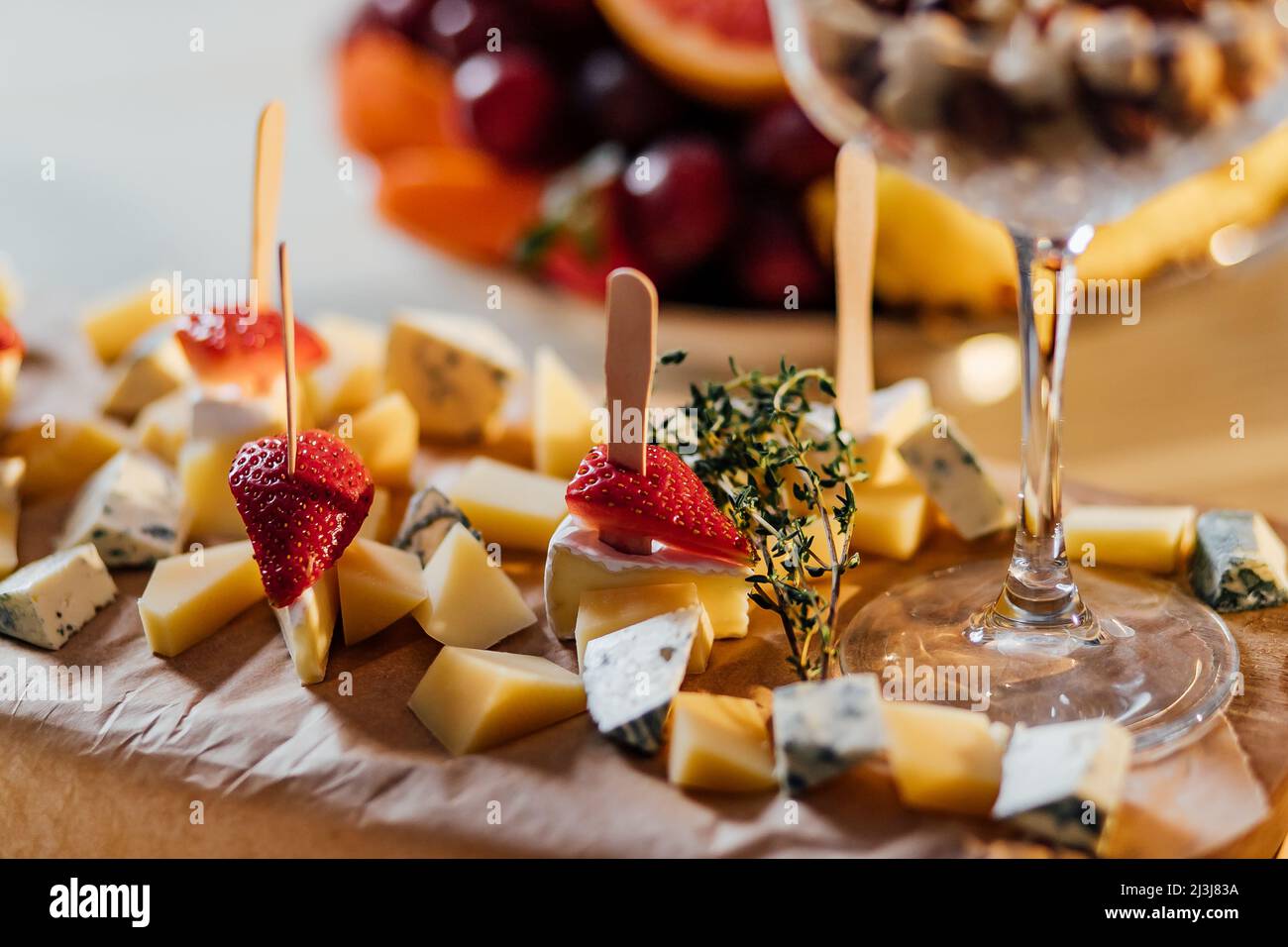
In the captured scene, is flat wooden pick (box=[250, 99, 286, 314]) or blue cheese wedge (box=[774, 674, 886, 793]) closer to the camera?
blue cheese wedge (box=[774, 674, 886, 793])

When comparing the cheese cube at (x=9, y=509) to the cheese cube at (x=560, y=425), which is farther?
the cheese cube at (x=560, y=425)

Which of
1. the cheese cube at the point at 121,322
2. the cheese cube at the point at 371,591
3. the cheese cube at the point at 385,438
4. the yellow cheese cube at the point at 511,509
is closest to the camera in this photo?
the cheese cube at the point at 371,591

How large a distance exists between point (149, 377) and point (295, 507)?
58 cm

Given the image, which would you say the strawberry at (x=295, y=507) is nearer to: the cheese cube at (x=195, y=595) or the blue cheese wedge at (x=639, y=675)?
the cheese cube at (x=195, y=595)

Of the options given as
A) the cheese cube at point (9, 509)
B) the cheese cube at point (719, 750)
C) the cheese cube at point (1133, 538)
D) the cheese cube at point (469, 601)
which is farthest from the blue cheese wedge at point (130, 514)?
the cheese cube at point (1133, 538)

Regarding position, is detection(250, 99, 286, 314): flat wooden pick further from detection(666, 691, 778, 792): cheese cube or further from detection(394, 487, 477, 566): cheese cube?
detection(666, 691, 778, 792): cheese cube

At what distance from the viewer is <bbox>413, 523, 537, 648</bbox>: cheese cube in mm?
1032

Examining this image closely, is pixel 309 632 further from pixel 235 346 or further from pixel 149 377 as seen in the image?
pixel 149 377

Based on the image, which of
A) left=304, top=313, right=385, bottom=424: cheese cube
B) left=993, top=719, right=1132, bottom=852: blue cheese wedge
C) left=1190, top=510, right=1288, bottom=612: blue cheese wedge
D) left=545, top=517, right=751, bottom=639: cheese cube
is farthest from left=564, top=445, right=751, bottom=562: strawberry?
left=304, top=313, right=385, bottom=424: cheese cube

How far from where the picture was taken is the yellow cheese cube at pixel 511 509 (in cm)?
116

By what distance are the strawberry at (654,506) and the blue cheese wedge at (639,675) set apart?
6 cm

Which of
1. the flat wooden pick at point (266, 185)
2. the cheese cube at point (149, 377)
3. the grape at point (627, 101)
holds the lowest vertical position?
the cheese cube at point (149, 377)

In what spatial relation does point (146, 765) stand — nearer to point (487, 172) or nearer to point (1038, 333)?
point (1038, 333)

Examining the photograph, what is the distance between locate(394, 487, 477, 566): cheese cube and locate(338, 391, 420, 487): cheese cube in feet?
0.49
